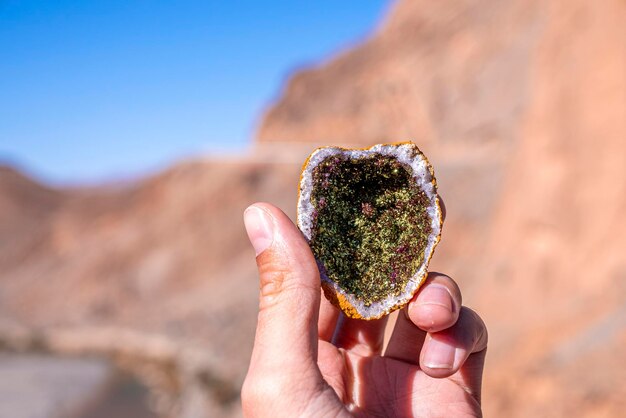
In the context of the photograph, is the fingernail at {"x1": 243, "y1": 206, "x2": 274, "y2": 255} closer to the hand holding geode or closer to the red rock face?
the hand holding geode

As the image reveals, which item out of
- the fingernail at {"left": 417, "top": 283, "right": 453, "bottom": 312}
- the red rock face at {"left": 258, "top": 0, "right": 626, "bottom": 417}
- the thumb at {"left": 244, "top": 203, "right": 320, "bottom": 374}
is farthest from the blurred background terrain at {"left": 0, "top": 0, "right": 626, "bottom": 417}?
the thumb at {"left": 244, "top": 203, "right": 320, "bottom": 374}

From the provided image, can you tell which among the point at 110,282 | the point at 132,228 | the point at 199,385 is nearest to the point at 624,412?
the point at 199,385

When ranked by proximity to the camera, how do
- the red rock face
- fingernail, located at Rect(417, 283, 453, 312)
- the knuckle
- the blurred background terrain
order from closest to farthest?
the knuckle, fingernail, located at Rect(417, 283, 453, 312), the red rock face, the blurred background terrain

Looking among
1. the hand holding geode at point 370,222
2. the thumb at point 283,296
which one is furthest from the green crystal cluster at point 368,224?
the thumb at point 283,296

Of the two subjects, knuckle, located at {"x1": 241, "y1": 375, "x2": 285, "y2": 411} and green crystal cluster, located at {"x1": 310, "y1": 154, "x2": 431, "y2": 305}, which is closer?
knuckle, located at {"x1": 241, "y1": 375, "x2": 285, "y2": 411}

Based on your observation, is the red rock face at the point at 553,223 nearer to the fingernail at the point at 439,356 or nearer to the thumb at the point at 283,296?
the fingernail at the point at 439,356

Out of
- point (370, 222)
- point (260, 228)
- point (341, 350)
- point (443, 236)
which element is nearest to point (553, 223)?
point (443, 236)
